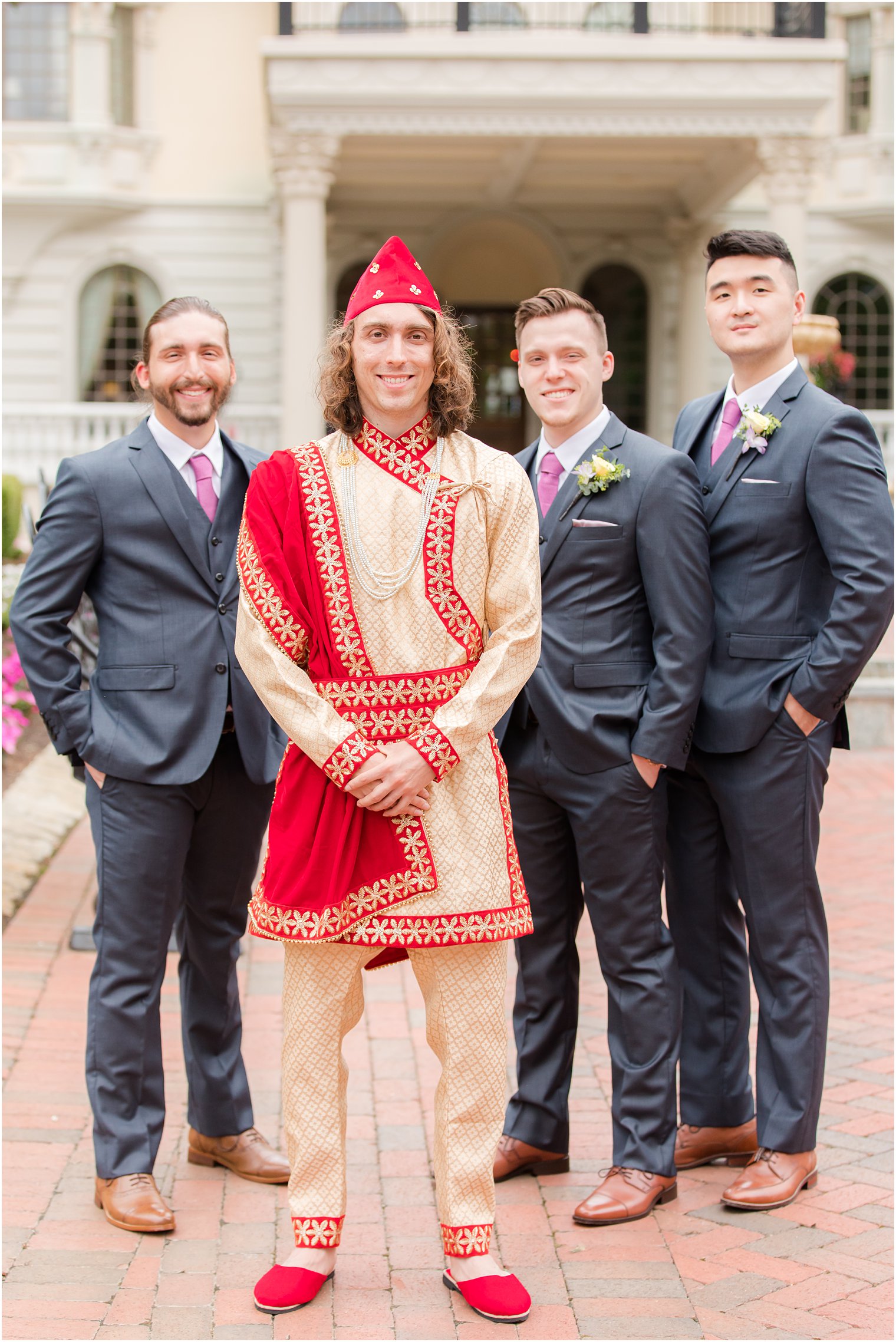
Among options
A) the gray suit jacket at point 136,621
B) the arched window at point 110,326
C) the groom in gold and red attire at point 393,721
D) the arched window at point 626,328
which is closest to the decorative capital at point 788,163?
the arched window at point 626,328

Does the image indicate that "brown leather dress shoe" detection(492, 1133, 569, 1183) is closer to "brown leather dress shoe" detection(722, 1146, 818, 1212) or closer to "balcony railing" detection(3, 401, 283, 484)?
"brown leather dress shoe" detection(722, 1146, 818, 1212)

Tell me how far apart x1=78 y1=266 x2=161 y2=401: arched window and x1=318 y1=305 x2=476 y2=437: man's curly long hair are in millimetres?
17631

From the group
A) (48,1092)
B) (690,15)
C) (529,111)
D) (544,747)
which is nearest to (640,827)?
(544,747)

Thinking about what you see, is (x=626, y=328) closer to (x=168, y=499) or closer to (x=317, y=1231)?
(x=168, y=499)

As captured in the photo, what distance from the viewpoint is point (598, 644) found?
140 inches

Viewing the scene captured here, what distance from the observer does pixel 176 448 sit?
364 cm

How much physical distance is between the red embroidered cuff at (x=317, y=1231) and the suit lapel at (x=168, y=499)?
5.01 feet

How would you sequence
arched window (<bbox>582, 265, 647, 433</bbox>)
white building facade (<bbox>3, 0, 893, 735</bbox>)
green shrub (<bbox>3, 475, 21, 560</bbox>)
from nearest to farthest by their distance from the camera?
green shrub (<bbox>3, 475, 21, 560</bbox>)
white building facade (<bbox>3, 0, 893, 735</bbox>)
arched window (<bbox>582, 265, 647, 433</bbox>)

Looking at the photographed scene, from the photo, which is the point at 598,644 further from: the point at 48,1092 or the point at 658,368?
the point at 658,368

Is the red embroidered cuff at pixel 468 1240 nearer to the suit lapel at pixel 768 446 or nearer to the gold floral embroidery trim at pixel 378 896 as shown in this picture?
the gold floral embroidery trim at pixel 378 896

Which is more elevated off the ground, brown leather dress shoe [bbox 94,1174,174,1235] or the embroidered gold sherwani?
the embroidered gold sherwani

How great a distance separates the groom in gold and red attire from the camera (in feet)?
9.82

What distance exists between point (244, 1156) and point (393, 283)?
2330 mm

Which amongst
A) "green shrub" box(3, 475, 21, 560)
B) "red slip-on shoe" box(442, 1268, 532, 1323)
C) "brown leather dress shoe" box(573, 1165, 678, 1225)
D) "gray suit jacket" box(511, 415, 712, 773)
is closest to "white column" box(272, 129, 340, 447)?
"green shrub" box(3, 475, 21, 560)
